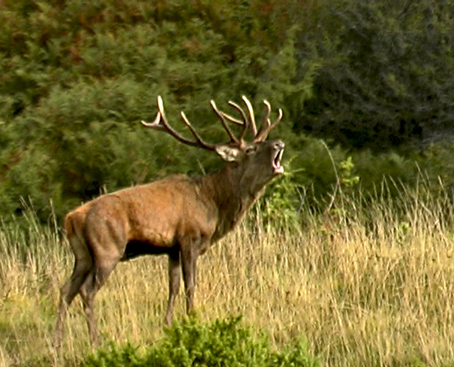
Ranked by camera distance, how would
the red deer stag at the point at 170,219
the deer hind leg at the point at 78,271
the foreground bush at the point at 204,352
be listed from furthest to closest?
1. the deer hind leg at the point at 78,271
2. the red deer stag at the point at 170,219
3. the foreground bush at the point at 204,352

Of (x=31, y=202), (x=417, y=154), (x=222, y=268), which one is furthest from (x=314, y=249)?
(x=417, y=154)

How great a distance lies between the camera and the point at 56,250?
1255 centimetres

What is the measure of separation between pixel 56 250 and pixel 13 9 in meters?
9.38

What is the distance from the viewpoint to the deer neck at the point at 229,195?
11258mm

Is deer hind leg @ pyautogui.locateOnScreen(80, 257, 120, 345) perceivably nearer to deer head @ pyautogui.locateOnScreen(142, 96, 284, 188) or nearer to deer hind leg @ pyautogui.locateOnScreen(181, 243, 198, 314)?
deer hind leg @ pyautogui.locateOnScreen(181, 243, 198, 314)

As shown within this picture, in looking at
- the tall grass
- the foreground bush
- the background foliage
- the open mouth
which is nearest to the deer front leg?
the tall grass

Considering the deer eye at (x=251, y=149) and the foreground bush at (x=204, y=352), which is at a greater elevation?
the deer eye at (x=251, y=149)

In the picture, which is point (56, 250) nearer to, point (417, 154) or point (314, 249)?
point (314, 249)

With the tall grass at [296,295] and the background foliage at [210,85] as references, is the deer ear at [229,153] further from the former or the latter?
the background foliage at [210,85]

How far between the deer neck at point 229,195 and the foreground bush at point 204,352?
→ 294cm

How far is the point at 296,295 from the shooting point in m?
10.9

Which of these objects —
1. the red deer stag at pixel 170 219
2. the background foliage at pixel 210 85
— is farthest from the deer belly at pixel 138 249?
the background foliage at pixel 210 85

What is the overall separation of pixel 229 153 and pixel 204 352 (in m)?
3.54

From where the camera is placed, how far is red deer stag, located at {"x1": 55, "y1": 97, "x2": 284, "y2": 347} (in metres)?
10.3
